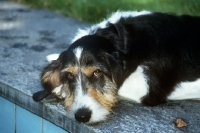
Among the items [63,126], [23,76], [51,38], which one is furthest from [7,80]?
[51,38]

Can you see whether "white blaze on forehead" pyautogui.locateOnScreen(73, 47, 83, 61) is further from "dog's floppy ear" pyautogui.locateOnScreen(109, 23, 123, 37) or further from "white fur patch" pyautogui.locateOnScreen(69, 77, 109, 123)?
"dog's floppy ear" pyautogui.locateOnScreen(109, 23, 123, 37)

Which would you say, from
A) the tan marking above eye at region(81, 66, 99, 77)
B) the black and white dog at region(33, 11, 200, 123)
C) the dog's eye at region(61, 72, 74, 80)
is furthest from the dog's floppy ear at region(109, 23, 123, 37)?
the dog's eye at region(61, 72, 74, 80)

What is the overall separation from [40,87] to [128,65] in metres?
0.93

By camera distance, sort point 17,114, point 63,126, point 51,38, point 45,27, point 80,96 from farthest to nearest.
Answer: point 45,27 < point 51,38 < point 17,114 < point 63,126 < point 80,96

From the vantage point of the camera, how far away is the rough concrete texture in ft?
11.0

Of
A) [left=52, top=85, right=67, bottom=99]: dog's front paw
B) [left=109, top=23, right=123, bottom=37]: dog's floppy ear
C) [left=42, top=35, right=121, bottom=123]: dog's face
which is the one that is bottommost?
[left=52, top=85, right=67, bottom=99]: dog's front paw

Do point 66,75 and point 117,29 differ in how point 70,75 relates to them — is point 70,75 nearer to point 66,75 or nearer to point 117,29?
point 66,75

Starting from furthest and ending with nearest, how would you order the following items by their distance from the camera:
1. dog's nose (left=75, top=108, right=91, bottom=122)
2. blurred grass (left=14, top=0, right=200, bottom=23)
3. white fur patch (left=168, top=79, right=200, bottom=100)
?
blurred grass (left=14, top=0, right=200, bottom=23)
white fur patch (left=168, top=79, right=200, bottom=100)
dog's nose (left=75, top=108, right=91, bottom=122)

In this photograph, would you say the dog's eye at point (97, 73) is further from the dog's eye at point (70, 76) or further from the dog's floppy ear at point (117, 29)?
the dog's floppy ear at point (117, 29)

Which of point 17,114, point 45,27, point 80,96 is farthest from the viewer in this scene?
point 45,27

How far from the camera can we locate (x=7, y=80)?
13.5 feet

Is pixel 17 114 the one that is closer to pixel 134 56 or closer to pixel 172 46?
pixel 134 56

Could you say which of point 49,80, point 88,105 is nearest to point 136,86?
point 88,105

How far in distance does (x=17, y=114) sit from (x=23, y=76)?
41 cm
